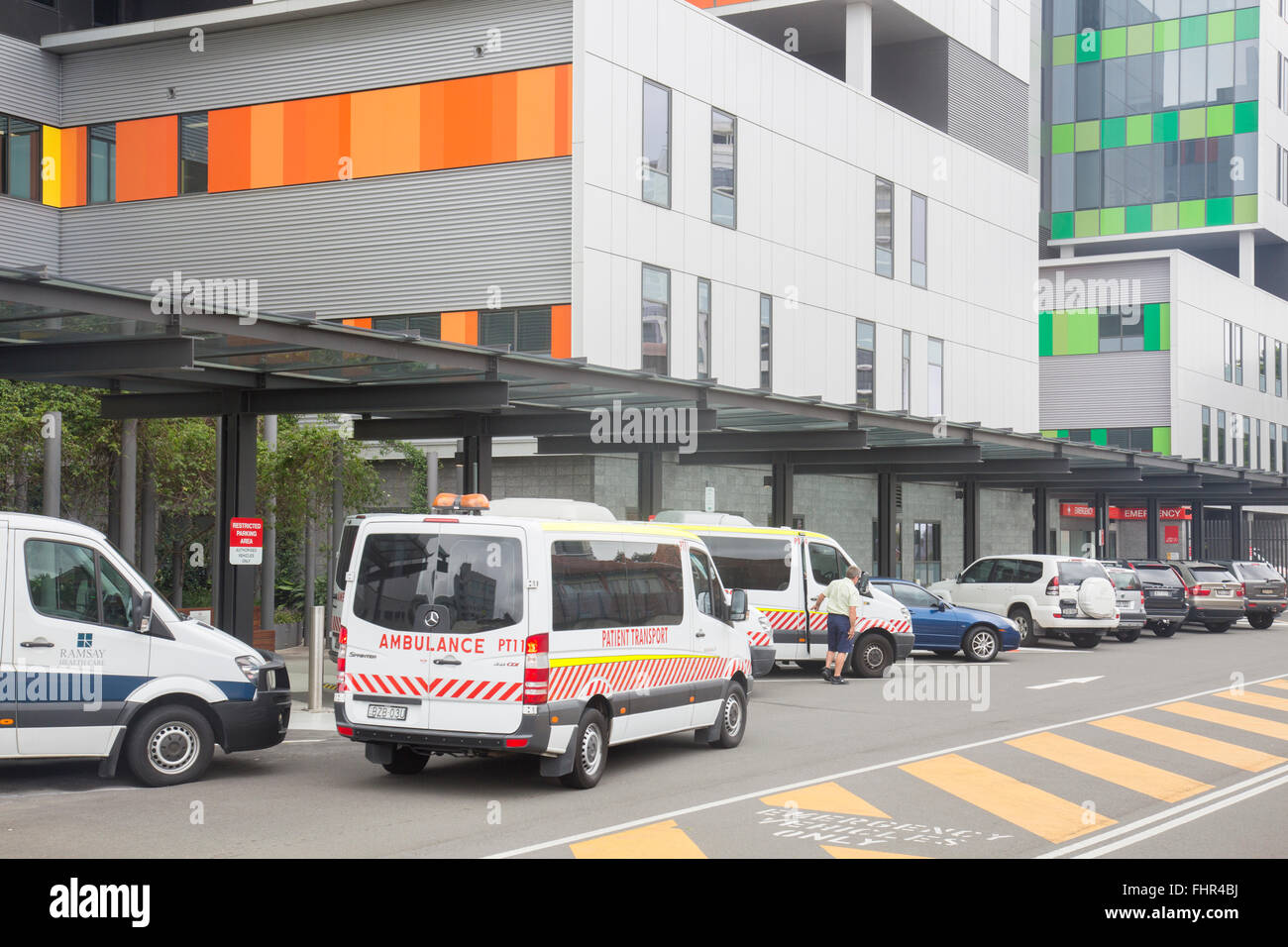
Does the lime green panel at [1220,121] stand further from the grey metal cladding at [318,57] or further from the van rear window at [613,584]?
the van rear window at [613,584]

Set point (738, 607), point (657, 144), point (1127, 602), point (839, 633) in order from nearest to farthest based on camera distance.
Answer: point (738, 607)
point (839, 633)
point (1127, 602)
point (657, 144)

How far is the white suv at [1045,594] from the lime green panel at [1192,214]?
4226 centimetres

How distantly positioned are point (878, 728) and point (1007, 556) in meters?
14.8

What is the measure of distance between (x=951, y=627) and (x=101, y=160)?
22904 mm

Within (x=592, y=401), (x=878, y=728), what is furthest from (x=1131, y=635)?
(x=878, y=728)

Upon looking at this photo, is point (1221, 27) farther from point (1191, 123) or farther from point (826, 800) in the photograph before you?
point (826, 800)

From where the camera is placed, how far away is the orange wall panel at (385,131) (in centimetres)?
3169

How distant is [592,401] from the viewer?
78.4ft

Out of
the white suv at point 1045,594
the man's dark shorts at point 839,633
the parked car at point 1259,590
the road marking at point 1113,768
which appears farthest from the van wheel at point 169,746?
the parked car at point 1259,590

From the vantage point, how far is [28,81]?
3478 cm

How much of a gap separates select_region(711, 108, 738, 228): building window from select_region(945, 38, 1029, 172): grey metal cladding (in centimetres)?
1218

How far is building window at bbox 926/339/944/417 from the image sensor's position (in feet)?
140

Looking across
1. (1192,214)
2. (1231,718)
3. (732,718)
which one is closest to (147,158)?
(732,718)
